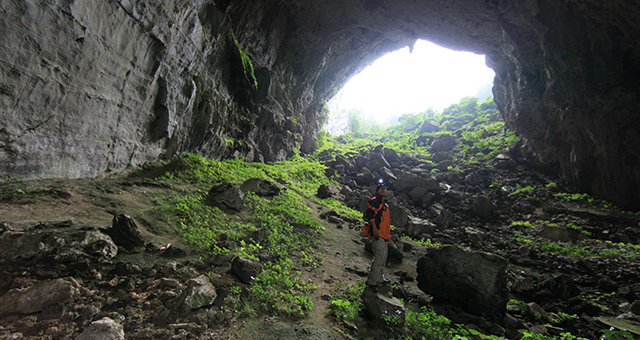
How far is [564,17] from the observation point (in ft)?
40.3

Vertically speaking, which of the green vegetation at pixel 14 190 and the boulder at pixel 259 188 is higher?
the boulder at pixel 259 188

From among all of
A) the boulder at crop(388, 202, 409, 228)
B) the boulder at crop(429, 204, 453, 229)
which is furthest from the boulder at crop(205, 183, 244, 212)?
the boulder at crop(429, 204, 453, 229)

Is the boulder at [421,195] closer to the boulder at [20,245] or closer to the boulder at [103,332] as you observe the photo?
the boulder at [103,332]

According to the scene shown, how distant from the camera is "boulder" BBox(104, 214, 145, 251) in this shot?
15.3ft

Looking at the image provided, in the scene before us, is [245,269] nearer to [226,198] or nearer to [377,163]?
[226,198]

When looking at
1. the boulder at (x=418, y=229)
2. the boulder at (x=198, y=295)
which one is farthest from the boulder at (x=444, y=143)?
the boulder at (x=198, y=295)

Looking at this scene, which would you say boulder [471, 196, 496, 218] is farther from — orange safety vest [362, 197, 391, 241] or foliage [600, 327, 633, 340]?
orange safety vest [362, 197, 391, 241]

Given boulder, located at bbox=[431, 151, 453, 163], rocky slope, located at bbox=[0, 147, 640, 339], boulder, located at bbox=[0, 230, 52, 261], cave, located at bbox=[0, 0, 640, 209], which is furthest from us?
boulder, located at bbox=[431, 151, 453, 163]

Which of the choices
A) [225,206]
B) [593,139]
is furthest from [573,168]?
[225,206]

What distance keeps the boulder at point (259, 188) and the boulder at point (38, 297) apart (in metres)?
7.45

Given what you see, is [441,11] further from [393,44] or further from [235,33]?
[235,33]

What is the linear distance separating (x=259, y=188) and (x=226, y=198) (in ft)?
8.01

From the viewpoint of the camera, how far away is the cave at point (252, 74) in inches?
244

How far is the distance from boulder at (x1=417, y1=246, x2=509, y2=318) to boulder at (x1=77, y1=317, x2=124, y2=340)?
18.7 ft
